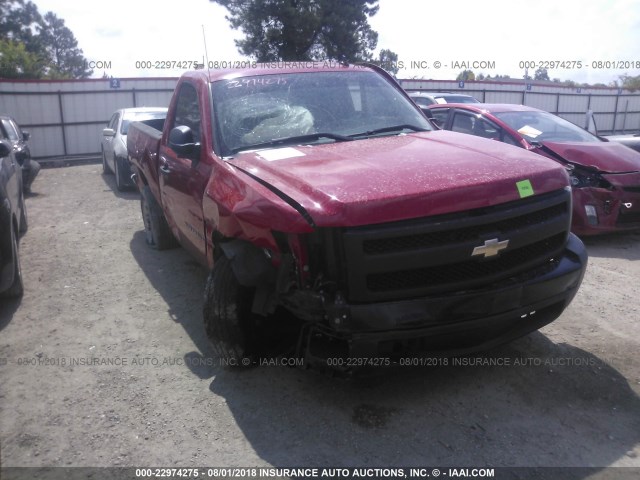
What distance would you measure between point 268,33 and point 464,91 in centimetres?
934

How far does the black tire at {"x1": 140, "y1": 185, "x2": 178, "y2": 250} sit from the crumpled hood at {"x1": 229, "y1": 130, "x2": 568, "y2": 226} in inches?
111

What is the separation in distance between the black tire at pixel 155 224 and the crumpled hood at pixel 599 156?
469 cm

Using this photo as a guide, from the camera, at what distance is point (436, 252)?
3107 millimetres

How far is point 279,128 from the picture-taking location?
4312 millimetres

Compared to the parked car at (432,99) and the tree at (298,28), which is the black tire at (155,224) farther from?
the tree at (298,28)

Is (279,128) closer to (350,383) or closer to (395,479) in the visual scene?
(350,383)

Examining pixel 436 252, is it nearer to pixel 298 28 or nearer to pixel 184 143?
pixel 184 143

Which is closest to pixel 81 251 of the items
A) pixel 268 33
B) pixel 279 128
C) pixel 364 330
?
pixel 279 128

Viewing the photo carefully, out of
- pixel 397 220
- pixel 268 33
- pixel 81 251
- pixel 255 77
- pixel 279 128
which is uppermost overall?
pixel 268 33

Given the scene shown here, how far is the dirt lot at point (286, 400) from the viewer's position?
3.09m

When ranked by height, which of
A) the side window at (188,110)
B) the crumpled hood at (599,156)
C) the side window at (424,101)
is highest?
the side window at (188,110)

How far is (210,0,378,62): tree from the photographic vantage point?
87.3ft

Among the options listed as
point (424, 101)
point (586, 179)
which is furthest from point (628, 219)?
point (424, 101)

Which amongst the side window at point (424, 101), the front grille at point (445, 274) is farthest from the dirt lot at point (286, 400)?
the side window at point (424, 101)
